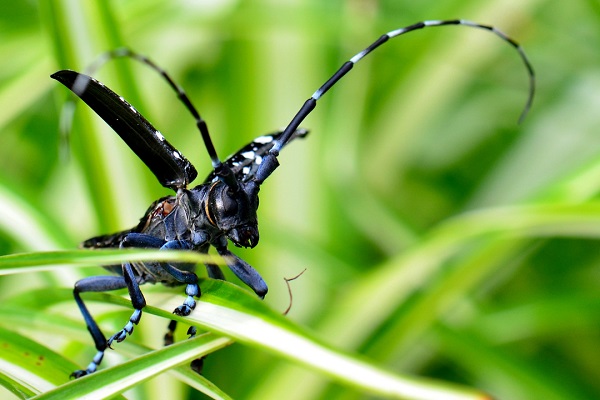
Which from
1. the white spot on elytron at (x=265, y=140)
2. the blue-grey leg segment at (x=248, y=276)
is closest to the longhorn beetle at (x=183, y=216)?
the blue-grey leg segment at (x=248, y=276)

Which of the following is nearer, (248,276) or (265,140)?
(248,276)

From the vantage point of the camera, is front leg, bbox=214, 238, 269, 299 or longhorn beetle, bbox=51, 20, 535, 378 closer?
longhorn beetle, bbox=51, 20, 535, 378

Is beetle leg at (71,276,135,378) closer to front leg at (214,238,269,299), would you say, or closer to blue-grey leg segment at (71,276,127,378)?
blue-grey leg segment at (71,276,127,378)

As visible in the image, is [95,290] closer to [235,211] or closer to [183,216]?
[183,216]

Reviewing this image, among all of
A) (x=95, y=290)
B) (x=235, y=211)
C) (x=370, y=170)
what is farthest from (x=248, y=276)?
(x=370, y=170)

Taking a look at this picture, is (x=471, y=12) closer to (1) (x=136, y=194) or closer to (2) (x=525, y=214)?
(2) (x=525, y=214)

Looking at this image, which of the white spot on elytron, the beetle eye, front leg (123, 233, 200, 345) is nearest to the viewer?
front leg (123, 233, 200, 345)

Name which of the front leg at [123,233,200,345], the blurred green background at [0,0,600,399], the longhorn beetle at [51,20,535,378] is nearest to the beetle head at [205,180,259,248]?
the longhorn beetle at [51,20,535,378]

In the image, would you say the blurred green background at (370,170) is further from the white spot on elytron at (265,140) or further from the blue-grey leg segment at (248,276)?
the white spot on elytron at (265,140)
